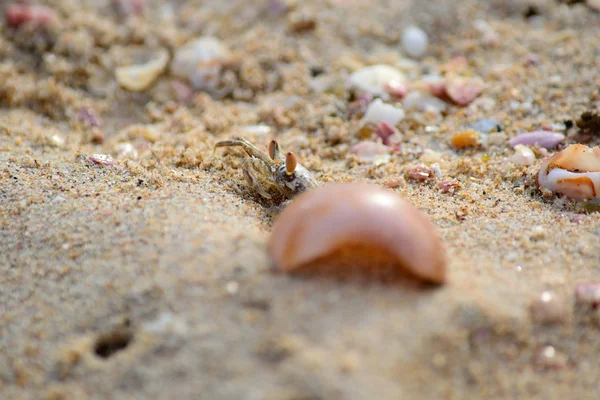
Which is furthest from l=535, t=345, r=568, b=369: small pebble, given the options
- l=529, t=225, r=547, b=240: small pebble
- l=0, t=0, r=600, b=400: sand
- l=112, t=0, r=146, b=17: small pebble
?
l=112, t=0, r=146, b=17: small pebble

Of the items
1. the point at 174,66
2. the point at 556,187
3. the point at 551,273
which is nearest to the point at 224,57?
the point at 174,66

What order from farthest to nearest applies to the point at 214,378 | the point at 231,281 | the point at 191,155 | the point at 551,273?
the point at 191,155 < the point at 551,273 < the point at 231,281 < the point at 214,378

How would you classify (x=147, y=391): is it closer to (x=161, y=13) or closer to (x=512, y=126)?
(x=512, y=126)

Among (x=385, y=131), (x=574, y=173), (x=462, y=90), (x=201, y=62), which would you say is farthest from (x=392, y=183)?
(x=201, y=62)

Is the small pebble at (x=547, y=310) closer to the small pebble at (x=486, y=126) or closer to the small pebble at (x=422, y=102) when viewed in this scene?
the small pebble at (x=486, y=126)

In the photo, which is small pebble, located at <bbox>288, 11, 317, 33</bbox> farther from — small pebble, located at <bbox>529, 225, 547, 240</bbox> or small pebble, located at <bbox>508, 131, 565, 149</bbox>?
small pebble, located at <bbox>529, 225, 547, 240</bbox>

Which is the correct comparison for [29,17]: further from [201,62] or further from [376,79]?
[376,79]

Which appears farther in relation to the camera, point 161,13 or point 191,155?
point 161,13
